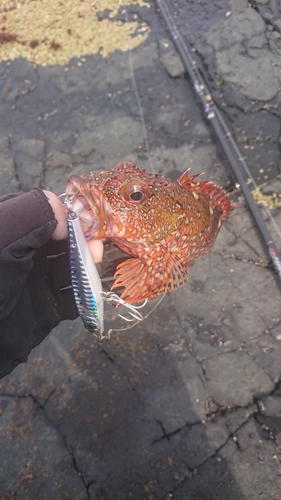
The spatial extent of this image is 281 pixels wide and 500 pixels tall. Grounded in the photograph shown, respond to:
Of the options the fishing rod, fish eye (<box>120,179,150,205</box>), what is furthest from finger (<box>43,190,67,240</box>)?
the fishing rod

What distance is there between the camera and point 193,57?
4.81 meters

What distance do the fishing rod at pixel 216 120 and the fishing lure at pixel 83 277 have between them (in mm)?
2100

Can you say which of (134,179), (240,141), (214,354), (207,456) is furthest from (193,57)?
(207,456)

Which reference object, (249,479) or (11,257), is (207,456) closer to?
(249,479)

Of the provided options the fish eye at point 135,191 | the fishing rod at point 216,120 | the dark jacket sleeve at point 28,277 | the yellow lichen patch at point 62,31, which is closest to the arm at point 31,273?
the dark jacket sleeve at point 28,277

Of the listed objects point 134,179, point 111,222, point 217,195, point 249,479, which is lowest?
point 249,479

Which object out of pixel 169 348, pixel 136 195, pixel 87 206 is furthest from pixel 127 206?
pixel 169 348

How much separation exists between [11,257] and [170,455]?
2116 mm

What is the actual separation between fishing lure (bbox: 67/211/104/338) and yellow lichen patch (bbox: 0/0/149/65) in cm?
432

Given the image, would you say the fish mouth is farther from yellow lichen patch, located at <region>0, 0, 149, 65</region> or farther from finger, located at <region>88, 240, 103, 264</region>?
yellow lichen patch, located at <region>0, 0, 149, 65</region>

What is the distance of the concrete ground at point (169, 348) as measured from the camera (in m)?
2.77

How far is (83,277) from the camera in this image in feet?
5.93

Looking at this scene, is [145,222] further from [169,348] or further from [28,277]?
[169,348]

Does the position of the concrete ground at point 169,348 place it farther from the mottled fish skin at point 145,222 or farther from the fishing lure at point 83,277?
the fishing lure at point 83,277
